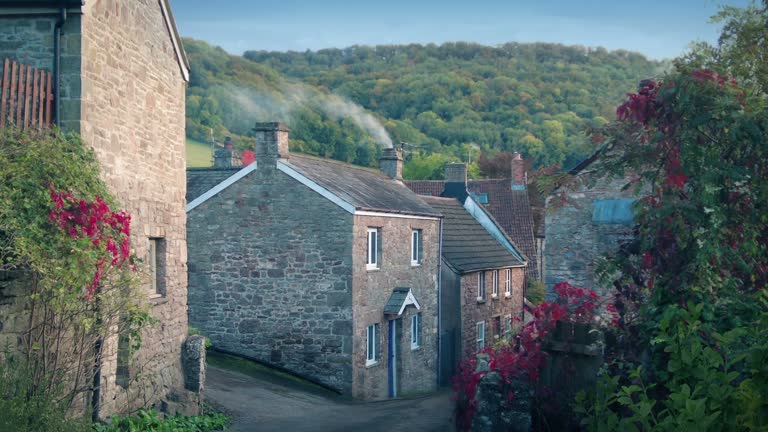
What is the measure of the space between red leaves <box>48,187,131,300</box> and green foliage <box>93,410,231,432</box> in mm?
2518

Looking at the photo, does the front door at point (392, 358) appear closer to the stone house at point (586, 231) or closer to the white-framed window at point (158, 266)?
the stone house at point (586, 231)

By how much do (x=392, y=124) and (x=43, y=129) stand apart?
79215 millimetres

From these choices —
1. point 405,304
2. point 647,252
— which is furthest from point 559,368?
point 405,304

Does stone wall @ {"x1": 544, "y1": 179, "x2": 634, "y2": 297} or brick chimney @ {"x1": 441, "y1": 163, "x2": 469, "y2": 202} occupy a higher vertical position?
brick chimney @ {"x1": 441, "y1": 163, "x2": 469, "y2": 202}

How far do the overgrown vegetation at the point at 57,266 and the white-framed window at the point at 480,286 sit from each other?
834 inches

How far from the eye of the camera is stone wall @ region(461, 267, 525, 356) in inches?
1169

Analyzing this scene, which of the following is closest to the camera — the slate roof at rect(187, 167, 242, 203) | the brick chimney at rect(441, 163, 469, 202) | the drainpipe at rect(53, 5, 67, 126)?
the drainpipe at rect(53, 5, 67, 126)

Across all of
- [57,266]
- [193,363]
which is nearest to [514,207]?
[193,363]

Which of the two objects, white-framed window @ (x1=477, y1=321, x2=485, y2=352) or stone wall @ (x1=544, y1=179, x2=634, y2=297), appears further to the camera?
white-framed window @ (x1=477, y1=321, x2=485, y2=352)

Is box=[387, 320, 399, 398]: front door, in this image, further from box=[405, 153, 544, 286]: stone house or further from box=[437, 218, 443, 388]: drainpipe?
box=[405, 153, 544, 286]: stone house

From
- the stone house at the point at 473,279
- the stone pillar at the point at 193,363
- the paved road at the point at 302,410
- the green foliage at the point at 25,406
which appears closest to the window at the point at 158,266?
the stone pillar at the point at 193,363

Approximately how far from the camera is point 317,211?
72.4 feet

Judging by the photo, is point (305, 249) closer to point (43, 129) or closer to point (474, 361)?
point (474, 361)

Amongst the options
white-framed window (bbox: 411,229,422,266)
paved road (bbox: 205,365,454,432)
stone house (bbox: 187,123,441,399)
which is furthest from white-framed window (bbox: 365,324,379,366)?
white-framed window (bbox: 411,229,422,266)
